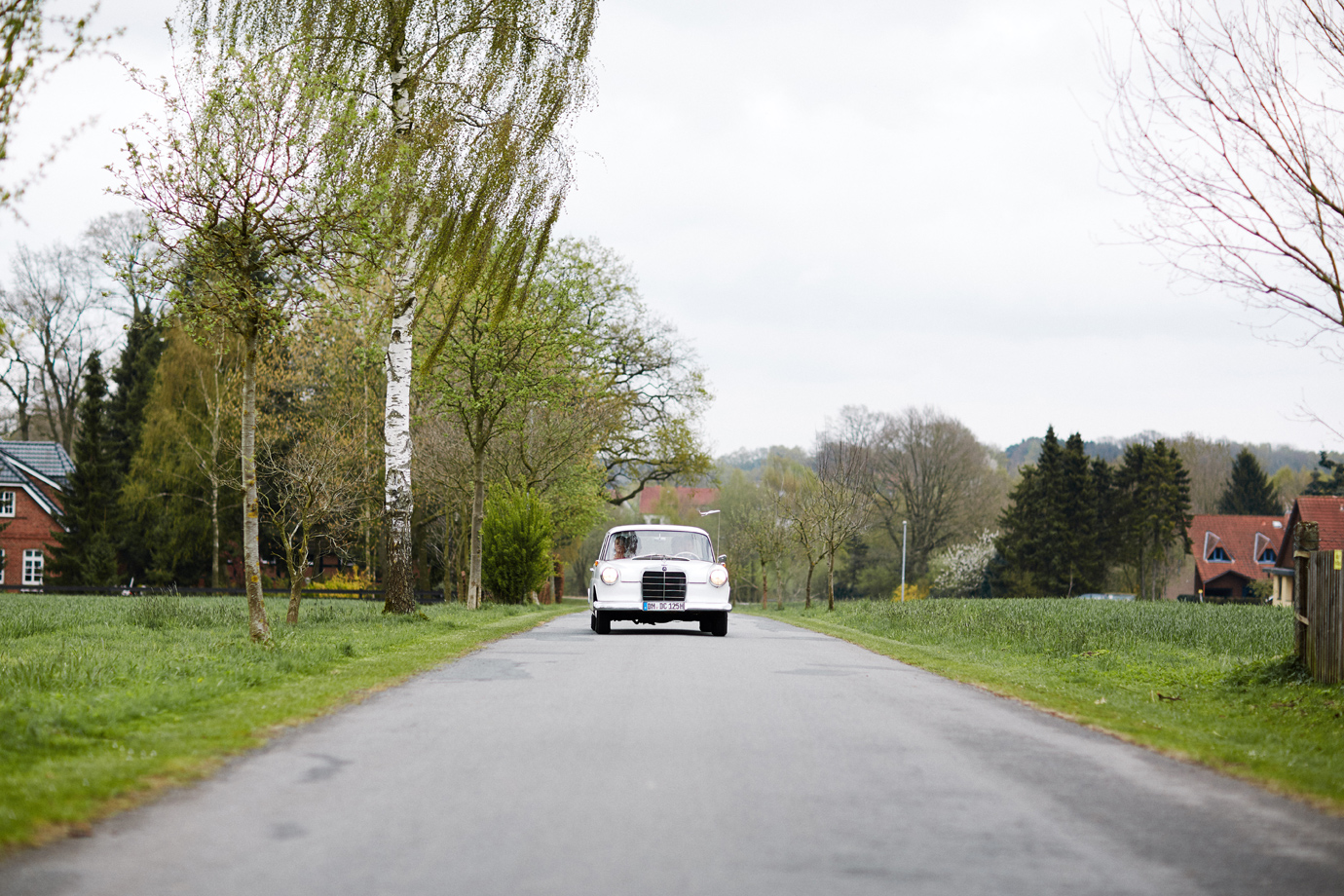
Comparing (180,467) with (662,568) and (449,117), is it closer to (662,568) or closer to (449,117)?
(449,117)

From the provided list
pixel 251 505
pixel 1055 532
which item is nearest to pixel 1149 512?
pixel 1055 532

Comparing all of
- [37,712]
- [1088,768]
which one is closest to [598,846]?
[1088,768]

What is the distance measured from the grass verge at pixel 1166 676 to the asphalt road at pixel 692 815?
70 centimetres

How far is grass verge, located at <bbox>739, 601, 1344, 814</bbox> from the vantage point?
26.5ft

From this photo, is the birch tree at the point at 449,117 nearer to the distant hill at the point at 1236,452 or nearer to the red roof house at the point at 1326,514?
the red roof house at the point at 1326,514

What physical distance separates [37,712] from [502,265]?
1866cm

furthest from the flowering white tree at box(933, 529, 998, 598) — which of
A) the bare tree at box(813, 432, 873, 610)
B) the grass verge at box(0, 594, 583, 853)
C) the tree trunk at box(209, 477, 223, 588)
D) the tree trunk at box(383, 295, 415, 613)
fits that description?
the grass verge at box(0, 594, 583, 853)

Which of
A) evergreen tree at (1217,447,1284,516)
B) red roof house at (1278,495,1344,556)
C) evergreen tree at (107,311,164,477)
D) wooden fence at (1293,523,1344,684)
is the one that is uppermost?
evergreen tree at (107,311,164,477)

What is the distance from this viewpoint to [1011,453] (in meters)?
115

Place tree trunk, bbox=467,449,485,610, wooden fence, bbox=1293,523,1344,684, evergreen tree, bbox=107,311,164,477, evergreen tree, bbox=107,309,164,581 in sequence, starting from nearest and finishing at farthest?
wooden fence, bbox=1293,523,1344,684
tree trunk, bbox=467,449,485,610
evergreen tree, bbox=107,309,164,581
evergreen tree, bbox=107,311,164,477

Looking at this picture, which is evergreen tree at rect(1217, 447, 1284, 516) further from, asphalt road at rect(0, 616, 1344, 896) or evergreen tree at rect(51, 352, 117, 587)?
asphalt road at rect(0, 616, 1344, 896)

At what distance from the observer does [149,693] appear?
898cm

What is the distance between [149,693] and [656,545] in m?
11.3

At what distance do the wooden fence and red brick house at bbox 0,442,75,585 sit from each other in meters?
57.1
